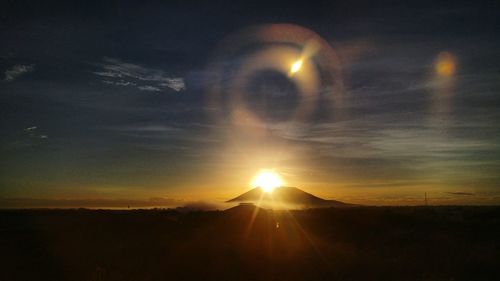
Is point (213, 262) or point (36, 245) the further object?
point (36, 245)

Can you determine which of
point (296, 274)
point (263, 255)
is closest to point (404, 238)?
point (263, 255)

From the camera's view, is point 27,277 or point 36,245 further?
point 36,245

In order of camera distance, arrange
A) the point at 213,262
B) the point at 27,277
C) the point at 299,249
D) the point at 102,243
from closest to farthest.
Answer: the point at 27,277
the point at 213,262
the point at 299,249
the point at 102,243

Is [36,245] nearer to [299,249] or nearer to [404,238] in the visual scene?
[299,249]

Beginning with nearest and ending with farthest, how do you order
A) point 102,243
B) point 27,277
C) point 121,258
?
point 27,277
point 121,258
point 102,243

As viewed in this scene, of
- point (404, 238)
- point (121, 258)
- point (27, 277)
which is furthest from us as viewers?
point (404, 238)

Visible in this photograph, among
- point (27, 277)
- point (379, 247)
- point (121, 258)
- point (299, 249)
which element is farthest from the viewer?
point (379, 247)

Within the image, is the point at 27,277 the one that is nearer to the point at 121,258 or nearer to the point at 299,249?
the point at 121,258

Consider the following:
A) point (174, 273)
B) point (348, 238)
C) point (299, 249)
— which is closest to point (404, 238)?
point (348, 238)

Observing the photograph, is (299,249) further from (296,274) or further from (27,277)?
(27,277)
